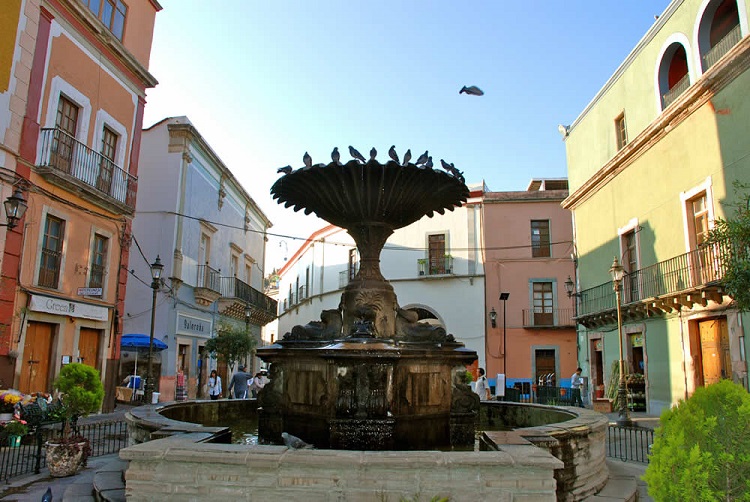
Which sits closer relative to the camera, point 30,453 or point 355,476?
point 355,476

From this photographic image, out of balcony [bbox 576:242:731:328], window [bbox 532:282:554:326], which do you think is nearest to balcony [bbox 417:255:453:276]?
window [bbox 532:282:554:326]

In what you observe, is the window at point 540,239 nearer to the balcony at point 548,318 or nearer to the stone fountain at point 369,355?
the balcony at point 548,318

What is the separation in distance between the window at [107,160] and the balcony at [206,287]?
828cm

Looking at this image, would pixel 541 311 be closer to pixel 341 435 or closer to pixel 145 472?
pixel 341 435

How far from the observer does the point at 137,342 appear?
62.7 ft

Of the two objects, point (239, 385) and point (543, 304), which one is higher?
point (543, 304)

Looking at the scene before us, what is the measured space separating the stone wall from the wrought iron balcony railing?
9907 mm

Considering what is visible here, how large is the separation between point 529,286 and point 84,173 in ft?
67.5

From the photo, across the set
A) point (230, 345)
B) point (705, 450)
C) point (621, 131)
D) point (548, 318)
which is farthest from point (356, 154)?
point (548, 318)

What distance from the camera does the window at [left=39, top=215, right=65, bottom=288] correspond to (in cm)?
1333

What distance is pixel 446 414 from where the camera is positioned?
20.5ft

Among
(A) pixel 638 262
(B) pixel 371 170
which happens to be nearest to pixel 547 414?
(B) pixel 371 170

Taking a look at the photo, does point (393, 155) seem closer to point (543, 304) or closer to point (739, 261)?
point (739, 261)

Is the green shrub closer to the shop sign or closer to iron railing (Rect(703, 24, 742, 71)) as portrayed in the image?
the shop sign
